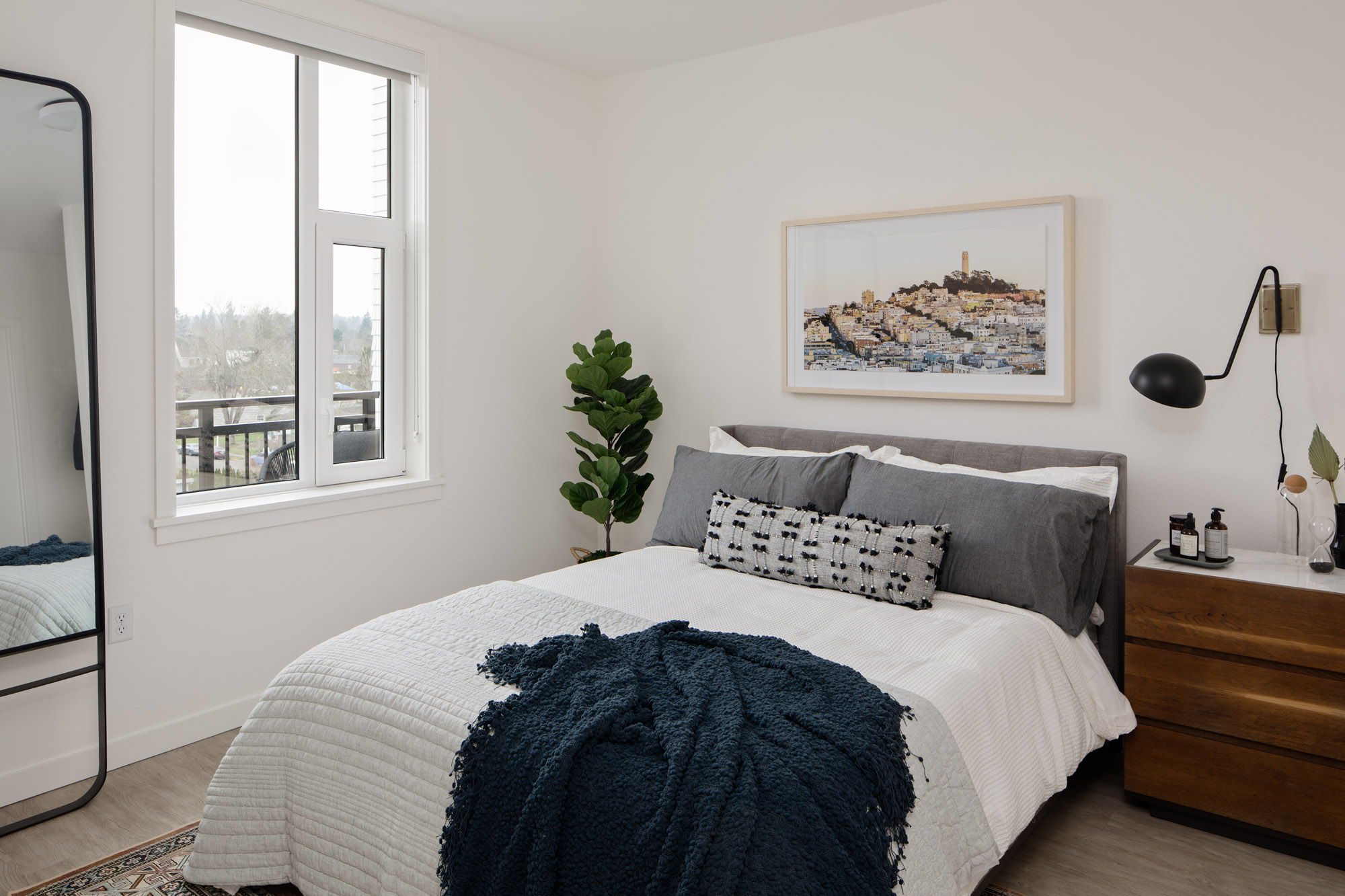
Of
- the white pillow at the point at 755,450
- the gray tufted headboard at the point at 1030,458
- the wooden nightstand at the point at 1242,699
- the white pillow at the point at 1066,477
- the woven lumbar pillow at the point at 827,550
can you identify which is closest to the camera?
the wooden nightstand at the point at 1242,699

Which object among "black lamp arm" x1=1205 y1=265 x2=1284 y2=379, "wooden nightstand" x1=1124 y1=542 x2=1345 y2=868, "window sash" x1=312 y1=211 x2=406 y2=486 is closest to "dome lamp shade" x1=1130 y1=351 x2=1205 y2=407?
"black lamp arm" x1=1205 y1=265 x2=1284 y2=379

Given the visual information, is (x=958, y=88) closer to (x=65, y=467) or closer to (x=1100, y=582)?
(x=1100, y=582)

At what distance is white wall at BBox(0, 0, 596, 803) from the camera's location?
8.61ft

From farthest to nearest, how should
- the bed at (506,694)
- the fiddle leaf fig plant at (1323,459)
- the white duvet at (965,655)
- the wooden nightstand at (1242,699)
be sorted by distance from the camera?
1. the fiddle leaf fig plant at (1323,459)
2. the wooden nightstand at (1242,699)
3. the white duvet at (965,655)
4. the bed at (506,694)

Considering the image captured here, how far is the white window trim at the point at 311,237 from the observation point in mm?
2752

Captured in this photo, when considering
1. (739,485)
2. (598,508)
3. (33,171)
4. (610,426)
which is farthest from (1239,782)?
(33,171)

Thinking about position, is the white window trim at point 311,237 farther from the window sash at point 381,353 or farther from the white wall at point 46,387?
the white wall at point 46,387

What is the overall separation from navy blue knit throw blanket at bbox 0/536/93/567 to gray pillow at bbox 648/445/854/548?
183 centimetres

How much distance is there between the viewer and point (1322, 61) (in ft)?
8.36

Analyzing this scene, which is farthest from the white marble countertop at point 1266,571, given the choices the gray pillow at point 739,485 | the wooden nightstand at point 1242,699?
the gray pillow at point 739,485

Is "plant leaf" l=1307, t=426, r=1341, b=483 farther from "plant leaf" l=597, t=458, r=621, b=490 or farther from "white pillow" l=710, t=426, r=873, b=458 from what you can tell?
"plant leaf" l=597, t=458, r=621, b=490

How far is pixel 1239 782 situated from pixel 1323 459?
0.93m

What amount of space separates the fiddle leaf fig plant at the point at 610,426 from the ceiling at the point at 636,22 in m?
1.21

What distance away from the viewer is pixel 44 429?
2469 mm
